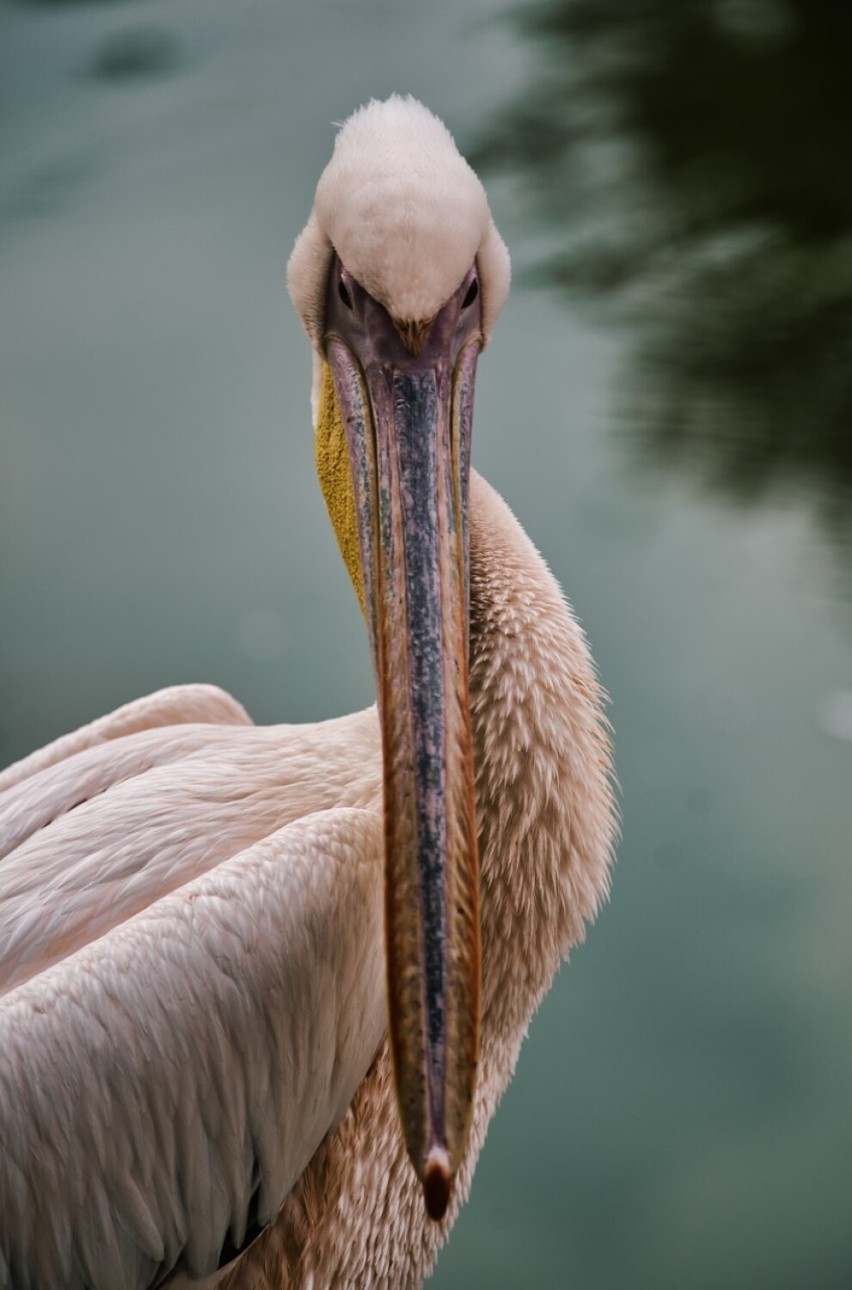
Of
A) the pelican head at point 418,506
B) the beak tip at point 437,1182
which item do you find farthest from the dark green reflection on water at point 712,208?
the beak tip at point 437,1182

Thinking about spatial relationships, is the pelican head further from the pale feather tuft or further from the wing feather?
the wing feather

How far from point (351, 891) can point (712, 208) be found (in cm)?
254

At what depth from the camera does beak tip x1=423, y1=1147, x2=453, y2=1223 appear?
721mm

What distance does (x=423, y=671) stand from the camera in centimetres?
79

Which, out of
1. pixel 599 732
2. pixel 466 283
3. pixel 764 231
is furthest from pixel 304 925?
pixel 764 231

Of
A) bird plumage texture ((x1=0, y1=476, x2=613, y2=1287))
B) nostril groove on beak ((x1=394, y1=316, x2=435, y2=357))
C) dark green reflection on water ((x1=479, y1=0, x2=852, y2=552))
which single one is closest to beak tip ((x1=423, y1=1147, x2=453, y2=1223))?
bird plumage texture ((x1=0, y1=476, x2=613, y2=1287))

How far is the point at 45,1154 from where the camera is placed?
0.86 m

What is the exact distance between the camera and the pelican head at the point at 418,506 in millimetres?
753

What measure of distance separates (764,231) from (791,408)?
46 centimetres

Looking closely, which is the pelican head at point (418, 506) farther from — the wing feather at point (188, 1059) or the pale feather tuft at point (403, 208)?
the wing feather at point (188, 1059)

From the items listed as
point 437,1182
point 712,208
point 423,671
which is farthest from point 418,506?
point 712,208

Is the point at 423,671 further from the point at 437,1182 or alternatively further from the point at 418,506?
the point at 437,1182

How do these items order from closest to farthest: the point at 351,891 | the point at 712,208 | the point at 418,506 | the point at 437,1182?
the point at 437,1182 < the point at 418,506 < the point at 351,891 < the point at 712,208

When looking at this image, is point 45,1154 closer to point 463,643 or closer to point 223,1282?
point 223,1282
